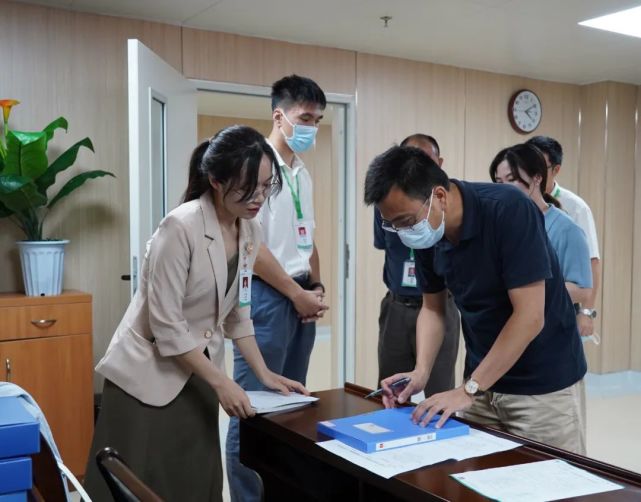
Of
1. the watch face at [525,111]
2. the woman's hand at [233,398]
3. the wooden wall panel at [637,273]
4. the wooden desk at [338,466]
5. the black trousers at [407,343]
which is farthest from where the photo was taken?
the wooden wall panel at [637,273]

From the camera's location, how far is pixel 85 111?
3.60 metres

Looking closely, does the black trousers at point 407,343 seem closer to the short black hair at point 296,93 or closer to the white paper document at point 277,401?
the short black hair at point 296,93

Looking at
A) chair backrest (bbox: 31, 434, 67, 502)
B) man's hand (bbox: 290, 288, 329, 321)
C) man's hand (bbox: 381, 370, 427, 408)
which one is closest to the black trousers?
man's hand (bbox: 290, 288, 329, 321)

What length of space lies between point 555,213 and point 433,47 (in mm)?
2179

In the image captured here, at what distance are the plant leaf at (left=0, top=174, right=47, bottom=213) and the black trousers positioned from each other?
1.65 m

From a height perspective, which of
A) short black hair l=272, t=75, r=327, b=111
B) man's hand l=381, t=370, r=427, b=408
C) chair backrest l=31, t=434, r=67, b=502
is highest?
short black hair l=272, t=75, r=327, b=111

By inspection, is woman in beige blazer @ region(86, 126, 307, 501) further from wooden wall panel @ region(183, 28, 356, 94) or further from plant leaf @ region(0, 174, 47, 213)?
wooden wall panel @ region(183, 28, 356, 94)

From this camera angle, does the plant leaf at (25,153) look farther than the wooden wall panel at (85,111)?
No

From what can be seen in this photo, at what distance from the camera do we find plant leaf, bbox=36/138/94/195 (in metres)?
3.28

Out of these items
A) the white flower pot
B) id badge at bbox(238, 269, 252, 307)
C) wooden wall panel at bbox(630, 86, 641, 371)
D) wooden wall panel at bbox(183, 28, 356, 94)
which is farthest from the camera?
wooden wall panel at bbox(630, 86, 641, 371)

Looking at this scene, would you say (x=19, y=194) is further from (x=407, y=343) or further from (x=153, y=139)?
(x=407, y=343)

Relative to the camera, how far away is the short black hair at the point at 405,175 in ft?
5.49

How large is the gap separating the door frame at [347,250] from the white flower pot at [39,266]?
1.88 metres

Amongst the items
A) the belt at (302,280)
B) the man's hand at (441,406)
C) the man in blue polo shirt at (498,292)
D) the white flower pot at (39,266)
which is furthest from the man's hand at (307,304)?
the white flower pot at (39,266)
